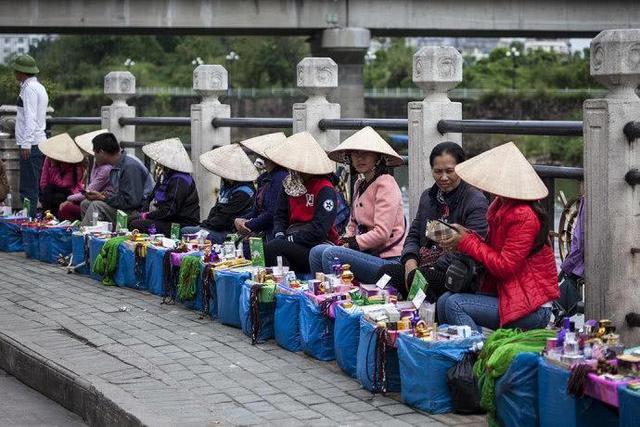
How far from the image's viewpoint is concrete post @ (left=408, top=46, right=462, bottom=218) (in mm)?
9641

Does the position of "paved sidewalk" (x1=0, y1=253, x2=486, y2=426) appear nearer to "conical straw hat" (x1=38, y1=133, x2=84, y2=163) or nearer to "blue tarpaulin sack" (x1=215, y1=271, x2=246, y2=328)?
"blue tarpaulin sack" (x1=215, y1=271, x2=246, y2=328)

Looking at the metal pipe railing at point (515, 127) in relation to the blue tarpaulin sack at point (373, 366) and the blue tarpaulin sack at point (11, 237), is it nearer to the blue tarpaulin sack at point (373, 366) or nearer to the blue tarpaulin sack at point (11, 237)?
the blue tarpaulin sack at point (373, 366)

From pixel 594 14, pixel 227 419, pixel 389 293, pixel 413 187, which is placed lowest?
pixel 227 419

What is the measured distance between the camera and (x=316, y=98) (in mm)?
11586

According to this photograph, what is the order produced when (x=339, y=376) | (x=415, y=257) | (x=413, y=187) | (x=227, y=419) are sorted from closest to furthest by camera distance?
1. (x=227, y=419)
2. (x=339, y=376)
3. (x=415, y=257)
4. (x=413, y=187)

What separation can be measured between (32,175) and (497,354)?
10.1m

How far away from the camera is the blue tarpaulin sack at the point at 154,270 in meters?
10.5

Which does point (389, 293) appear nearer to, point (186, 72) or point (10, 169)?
point (10, 169)

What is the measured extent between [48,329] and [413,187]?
2.92 meters

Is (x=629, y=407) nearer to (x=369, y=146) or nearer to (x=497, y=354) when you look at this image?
(x=497, y=354)

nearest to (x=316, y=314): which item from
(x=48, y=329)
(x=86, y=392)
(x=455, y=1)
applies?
(x=86, y=392)

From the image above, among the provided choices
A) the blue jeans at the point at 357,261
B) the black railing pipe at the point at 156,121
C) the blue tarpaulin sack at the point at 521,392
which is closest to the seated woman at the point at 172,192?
the black railing pipe at the point at 156,121

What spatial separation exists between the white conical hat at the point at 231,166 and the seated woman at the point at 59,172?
3.29m

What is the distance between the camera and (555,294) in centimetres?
698
